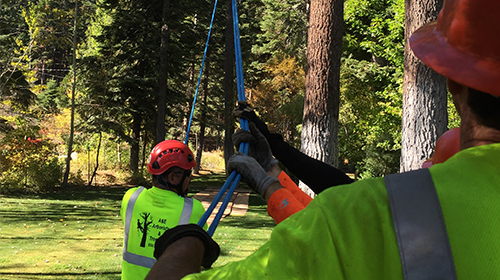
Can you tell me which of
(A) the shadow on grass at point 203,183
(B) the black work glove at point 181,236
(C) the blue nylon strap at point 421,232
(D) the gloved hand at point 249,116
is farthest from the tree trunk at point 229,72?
(C) the blue nylon strap at point 421,232

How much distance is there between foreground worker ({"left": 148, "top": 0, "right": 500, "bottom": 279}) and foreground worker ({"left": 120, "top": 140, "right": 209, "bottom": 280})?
245cm

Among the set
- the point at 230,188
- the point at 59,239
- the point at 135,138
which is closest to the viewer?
the point at 230,188

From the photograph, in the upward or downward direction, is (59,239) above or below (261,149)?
below

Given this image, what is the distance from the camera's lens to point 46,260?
859 centimetres

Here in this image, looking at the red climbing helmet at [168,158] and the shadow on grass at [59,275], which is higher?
the red climbing helmet at [168,158]

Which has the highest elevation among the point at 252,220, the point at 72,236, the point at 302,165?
the point at 302,165

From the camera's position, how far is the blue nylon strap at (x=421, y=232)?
2.61 ft

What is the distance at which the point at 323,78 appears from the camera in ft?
23.2

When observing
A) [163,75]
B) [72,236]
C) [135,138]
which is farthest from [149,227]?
[135,138]

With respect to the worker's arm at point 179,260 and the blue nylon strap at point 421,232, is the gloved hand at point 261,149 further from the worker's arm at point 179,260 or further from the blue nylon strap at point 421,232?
the blue nylon strap at point 421,232

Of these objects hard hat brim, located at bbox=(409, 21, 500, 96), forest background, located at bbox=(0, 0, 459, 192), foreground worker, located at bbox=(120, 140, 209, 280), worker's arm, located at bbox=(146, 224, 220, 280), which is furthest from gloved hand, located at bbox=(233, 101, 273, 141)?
forest background, located at bbox=(0, 0, 459, 192)

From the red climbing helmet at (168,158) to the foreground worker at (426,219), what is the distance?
2924mm

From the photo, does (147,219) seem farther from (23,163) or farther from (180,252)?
(23,163)

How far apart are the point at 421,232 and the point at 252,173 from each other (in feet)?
4.21
